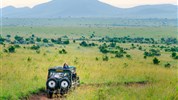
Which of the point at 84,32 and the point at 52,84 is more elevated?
the point at 52,84

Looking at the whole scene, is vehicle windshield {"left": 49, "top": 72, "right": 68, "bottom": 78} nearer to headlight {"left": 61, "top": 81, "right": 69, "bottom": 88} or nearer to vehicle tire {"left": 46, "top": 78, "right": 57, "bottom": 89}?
Answer: vehicle tire {"left": 46, "top": 78, "right": 57, "bottom": 89}

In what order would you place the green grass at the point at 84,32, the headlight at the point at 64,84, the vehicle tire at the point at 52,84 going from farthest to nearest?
the green grass at the point at 84,32 → the vehicle tire at the point at 52,84 → the headlight at the point at 64,84

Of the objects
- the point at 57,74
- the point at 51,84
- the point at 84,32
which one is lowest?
the point at 84,32

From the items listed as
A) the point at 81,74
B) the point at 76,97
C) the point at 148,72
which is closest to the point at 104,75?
the point at 81,74

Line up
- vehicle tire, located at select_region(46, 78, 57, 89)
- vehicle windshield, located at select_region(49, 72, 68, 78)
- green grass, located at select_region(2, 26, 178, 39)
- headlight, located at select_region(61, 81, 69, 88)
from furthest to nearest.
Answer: green grass, located at select_region(2, 26, 178, 39), vehicle windshield, located at select_region(49, 72, 68, 78), vehicle tire, located at select_region(46, 78, 57, 89), headlight, located at select_region(61, 81, 69, 88)

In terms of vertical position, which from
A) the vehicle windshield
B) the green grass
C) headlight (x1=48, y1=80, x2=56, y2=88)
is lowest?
the green grass

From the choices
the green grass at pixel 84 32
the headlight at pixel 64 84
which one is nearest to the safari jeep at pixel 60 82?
the headlight at pixel 64 84

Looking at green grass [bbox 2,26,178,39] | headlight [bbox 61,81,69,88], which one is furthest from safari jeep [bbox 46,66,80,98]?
green grass [bbox 2,26,178,39]

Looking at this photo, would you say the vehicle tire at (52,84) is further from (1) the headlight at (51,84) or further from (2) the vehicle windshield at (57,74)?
(2) the vehicle windshield at (57,74)

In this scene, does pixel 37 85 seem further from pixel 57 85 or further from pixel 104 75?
pixel 104 75

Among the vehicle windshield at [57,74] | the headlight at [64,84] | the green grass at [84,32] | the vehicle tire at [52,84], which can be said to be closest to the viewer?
the headlight at [64,84]

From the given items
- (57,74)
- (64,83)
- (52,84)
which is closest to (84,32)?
(57,74)

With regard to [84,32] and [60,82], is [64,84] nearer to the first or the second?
[60,82]

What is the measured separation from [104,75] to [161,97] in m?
11.1
